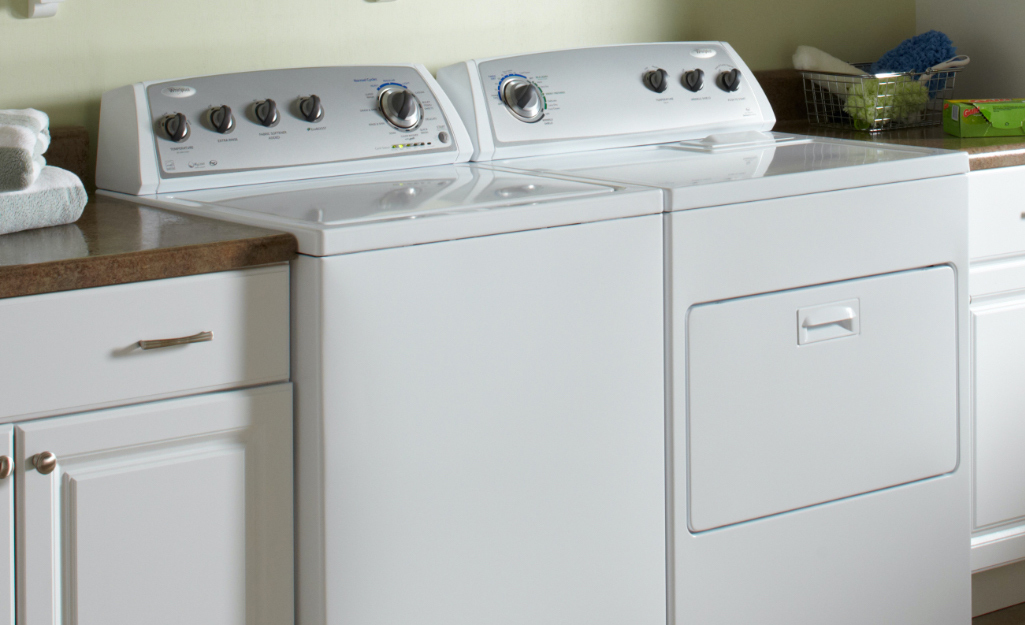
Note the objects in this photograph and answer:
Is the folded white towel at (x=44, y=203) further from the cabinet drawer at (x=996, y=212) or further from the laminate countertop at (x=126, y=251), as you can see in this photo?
the cabinet drawer at (x=996, y=212)

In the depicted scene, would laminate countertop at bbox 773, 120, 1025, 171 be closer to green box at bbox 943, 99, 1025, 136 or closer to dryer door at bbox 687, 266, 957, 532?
green box at bbox 943, 99, 1025, 136

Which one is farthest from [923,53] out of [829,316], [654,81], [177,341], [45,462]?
[45,462]

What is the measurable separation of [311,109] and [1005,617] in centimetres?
172

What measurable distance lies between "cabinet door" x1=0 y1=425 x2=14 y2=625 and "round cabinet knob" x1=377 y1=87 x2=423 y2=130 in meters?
0.90

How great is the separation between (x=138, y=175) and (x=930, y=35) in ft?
5.71

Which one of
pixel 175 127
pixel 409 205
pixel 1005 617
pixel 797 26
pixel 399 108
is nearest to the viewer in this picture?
pixel 409 205

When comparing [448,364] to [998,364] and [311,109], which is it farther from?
[998,364]

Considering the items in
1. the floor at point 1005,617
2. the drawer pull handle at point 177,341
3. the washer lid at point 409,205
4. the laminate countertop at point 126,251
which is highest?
the washer lid at point 409,205

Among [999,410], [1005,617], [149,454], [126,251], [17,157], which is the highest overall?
[17,157]

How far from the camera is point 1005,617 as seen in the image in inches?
93.4

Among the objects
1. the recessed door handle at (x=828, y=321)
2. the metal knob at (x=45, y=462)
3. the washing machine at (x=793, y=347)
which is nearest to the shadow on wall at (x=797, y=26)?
the washing machine at (x=793, y=347)

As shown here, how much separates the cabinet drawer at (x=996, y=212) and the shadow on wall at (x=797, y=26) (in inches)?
28.1

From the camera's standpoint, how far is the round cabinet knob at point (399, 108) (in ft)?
6.53

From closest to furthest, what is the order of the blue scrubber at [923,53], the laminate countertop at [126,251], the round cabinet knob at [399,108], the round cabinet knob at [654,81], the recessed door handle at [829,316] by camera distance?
the laminate countertop at [126,251], the recessed door handle at [829,316], the round cabinet knob at [399,108], the round cabinet knob at [654,81], the blue scrubber at [923,53]
